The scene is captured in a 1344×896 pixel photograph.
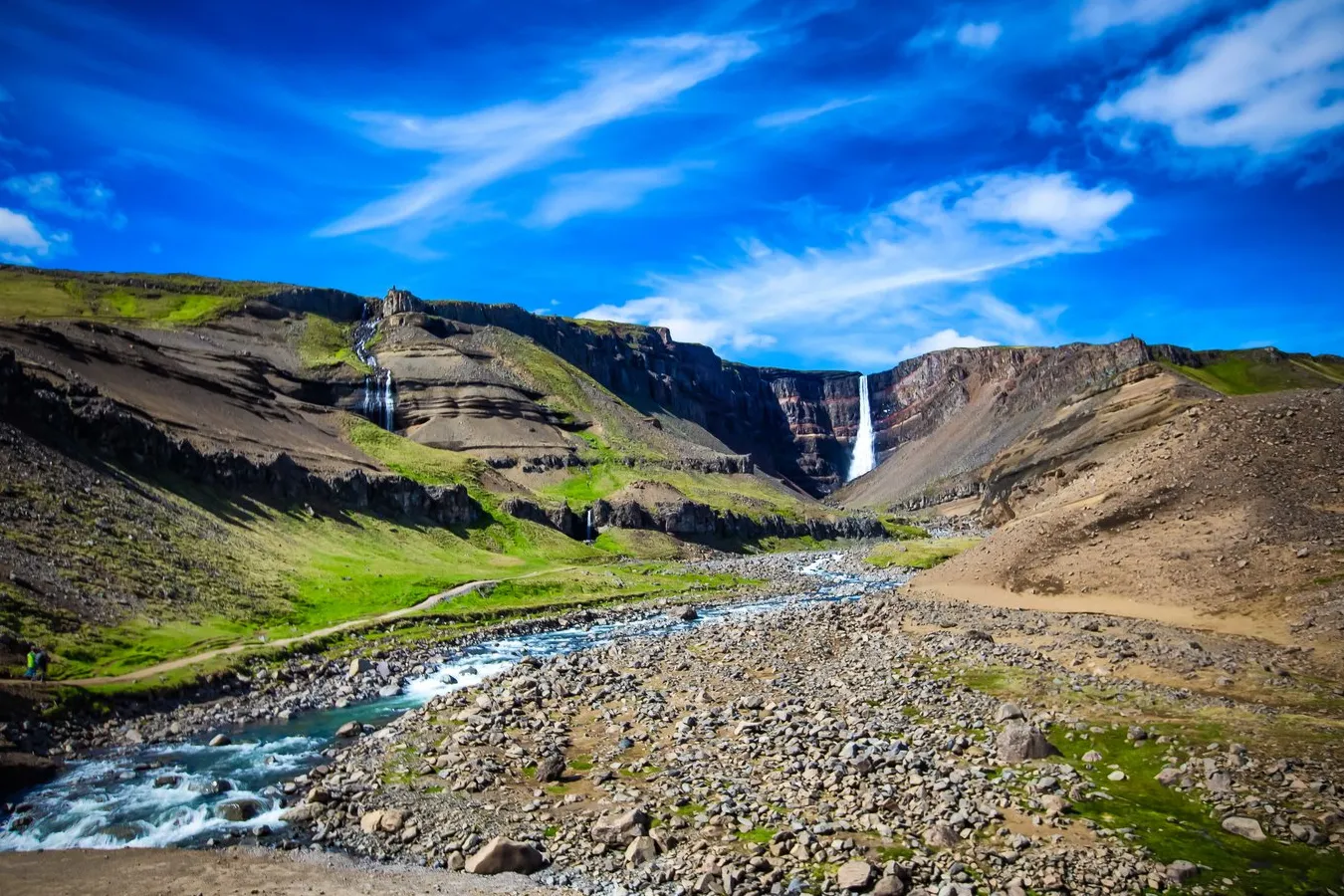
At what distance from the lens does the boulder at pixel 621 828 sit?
18672 millimetres

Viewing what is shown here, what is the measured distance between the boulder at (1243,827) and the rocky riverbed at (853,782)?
5cm

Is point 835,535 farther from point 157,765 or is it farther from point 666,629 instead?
point 157,765

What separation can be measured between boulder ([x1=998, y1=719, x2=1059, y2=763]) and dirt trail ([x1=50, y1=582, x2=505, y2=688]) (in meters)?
34.9

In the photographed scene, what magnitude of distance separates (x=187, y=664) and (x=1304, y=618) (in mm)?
51841

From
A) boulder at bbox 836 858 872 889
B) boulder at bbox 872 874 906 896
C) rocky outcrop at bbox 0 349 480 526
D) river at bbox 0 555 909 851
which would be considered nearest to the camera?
boulder at bbox 872 874 906 896

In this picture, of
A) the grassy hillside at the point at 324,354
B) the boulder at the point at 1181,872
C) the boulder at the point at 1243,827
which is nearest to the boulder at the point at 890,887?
the boulder at the point at 1181,872

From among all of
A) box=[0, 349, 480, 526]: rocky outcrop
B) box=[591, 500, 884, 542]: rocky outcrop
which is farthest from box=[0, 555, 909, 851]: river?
box=[591, 500, 884, 542]: rocky outcrop

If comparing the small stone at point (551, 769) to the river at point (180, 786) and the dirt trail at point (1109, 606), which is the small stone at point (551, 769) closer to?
the river at point (180, 786)

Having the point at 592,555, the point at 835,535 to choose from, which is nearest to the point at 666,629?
the point at 592,555

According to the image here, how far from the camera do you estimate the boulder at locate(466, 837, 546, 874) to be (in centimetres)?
1811

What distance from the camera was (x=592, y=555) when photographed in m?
114

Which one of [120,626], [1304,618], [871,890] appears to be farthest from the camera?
[120,626]

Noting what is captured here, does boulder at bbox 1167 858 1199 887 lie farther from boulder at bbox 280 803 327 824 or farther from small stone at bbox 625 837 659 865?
boulder at bbox 280 803 327 824

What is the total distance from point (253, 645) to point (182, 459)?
39.0 metres
